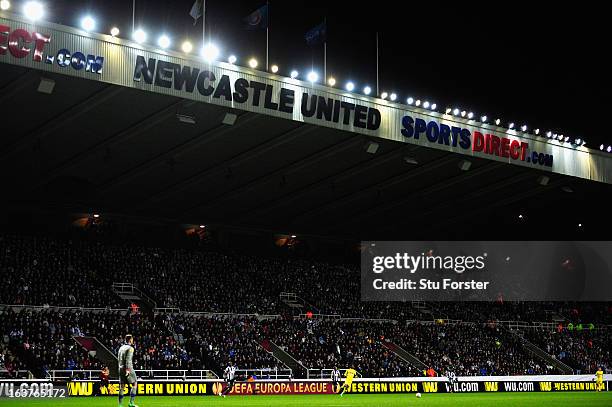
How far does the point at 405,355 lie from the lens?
5684cm

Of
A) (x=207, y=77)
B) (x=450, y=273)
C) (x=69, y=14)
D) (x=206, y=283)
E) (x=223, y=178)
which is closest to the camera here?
(x=207, y=77)

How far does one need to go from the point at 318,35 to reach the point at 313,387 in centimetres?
1831

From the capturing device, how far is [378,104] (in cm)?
4328

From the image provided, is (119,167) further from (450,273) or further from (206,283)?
(450,273)

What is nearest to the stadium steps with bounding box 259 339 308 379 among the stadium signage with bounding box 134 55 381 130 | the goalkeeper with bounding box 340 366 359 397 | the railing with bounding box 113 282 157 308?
the goalkeeper with bounding box 340 366 359 397

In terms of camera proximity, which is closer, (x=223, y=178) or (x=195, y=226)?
(x=223, y=178)

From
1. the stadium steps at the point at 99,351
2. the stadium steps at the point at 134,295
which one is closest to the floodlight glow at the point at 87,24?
the stadium steps at the point at 99,351

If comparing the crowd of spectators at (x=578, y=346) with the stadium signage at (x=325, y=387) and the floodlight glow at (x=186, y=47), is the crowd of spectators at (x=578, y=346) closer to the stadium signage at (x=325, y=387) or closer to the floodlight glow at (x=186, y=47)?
the stadium signage at (x=325, y=387)

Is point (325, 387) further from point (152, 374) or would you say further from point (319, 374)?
point (152, 374)

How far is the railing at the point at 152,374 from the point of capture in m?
40.1

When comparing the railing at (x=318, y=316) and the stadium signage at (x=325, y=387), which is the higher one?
the railing at (x=318, y=316)

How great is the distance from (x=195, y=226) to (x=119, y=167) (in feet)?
47.4

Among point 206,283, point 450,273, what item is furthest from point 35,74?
point 450,273

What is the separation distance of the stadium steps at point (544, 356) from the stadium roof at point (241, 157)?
30.3 feet
